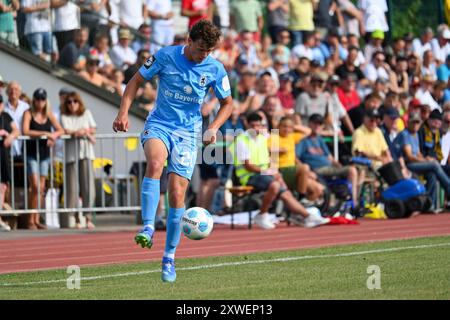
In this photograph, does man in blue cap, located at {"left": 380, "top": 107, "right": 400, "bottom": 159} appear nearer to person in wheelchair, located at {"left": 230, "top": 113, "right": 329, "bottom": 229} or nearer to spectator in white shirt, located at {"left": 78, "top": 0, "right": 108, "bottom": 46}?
person in wheelchair, located at {"left": 230, "top": 113, "right": 329, "bottom": 229}

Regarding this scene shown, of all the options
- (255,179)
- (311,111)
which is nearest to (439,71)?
(311,111)

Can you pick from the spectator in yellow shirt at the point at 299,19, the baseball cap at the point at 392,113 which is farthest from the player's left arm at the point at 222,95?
the spectator in yellow shirt at the point at 299,19

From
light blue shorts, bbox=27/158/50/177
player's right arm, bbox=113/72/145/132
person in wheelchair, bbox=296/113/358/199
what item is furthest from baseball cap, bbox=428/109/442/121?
player's right arm, bbox=113/72/145/132

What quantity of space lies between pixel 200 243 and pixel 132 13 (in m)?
8.73

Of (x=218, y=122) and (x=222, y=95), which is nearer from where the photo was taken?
(x=218, y=122)

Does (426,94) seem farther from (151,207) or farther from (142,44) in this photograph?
(151,207)

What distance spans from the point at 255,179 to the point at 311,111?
3.81 meters

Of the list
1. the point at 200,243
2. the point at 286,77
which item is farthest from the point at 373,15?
the point at 200,243

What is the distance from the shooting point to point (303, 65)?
24.1m

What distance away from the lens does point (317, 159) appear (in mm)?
20141

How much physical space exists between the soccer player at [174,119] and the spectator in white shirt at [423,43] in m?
17.2

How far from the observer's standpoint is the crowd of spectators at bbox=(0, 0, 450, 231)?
20578 millimetres

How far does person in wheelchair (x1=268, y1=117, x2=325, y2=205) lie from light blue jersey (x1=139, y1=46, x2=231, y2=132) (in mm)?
8157

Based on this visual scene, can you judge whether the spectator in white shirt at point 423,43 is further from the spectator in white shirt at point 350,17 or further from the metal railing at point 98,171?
the metal railing at point 98,171
